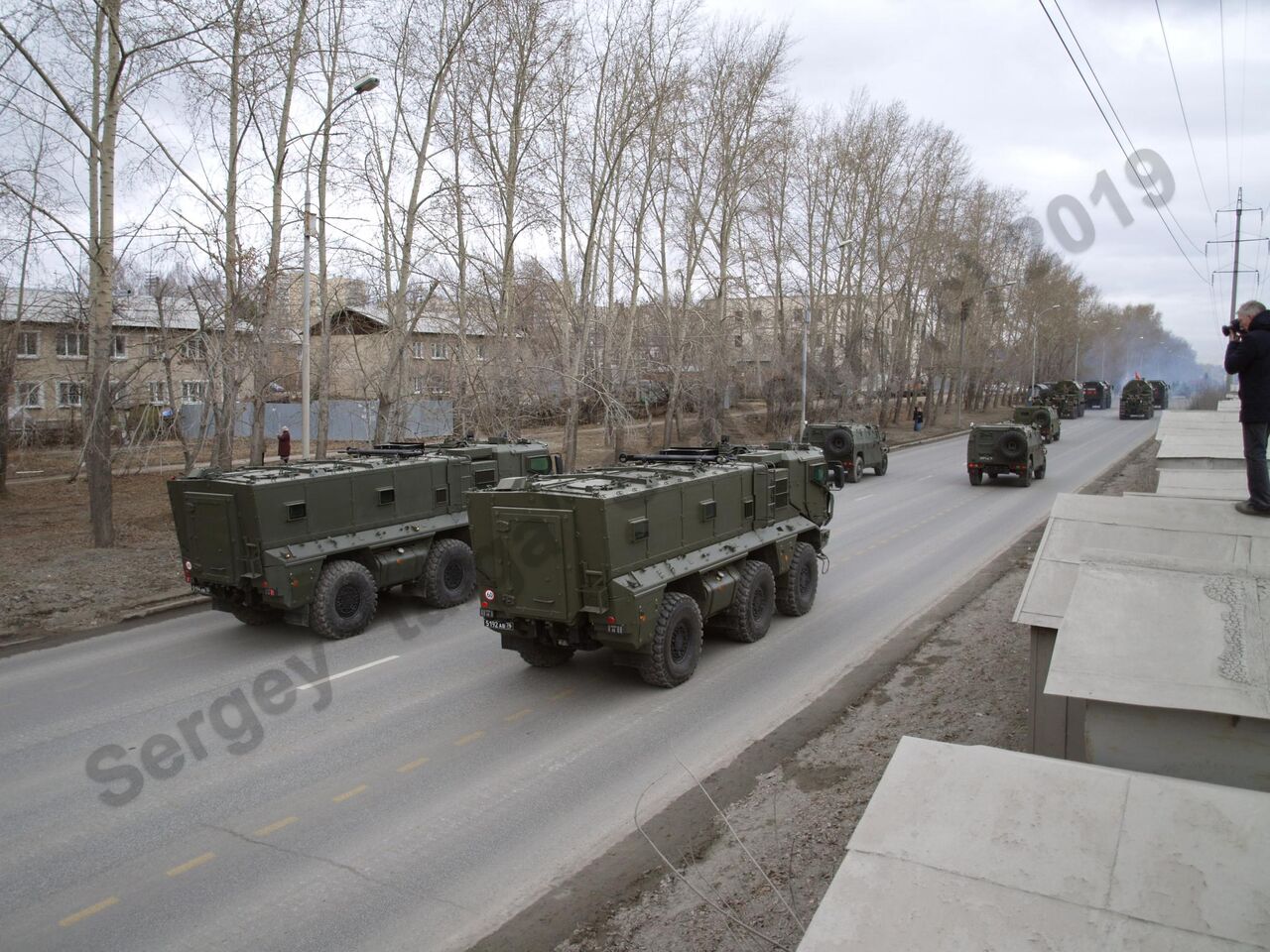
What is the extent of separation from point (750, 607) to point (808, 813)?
468 centimetres

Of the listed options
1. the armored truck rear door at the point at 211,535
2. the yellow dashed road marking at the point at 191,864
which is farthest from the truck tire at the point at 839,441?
the yellow dashed road marking at the point at 191,864

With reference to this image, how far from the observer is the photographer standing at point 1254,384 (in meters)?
7.09

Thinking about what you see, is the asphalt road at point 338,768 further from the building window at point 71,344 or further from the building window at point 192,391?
the building window at point 71,344

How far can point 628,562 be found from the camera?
8969 millimetres

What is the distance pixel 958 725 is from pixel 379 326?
22290mm

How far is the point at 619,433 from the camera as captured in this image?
98.2ft

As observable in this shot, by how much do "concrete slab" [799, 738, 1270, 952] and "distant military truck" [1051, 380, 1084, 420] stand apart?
6452 centimetres

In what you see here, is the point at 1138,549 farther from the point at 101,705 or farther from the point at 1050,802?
the point at 101,705

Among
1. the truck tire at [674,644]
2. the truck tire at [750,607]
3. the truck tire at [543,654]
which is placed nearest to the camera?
the truck tire at [674,644]

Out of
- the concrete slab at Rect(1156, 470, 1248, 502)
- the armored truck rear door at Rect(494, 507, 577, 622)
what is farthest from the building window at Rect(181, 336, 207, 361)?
the concrete slab at Rect(1156, 470, 1248, 502)

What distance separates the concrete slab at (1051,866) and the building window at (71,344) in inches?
1025

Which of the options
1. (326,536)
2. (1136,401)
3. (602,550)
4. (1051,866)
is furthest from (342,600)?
(1136,401)

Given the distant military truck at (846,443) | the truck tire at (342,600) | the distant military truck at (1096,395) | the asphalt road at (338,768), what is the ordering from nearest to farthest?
the asphalt road at (338,768), the truck tire at (342,600), the distant military truck at (846,443), the distant military truck at (1096,395)

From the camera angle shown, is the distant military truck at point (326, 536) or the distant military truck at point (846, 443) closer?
the distant military truck at point (326, 536)
